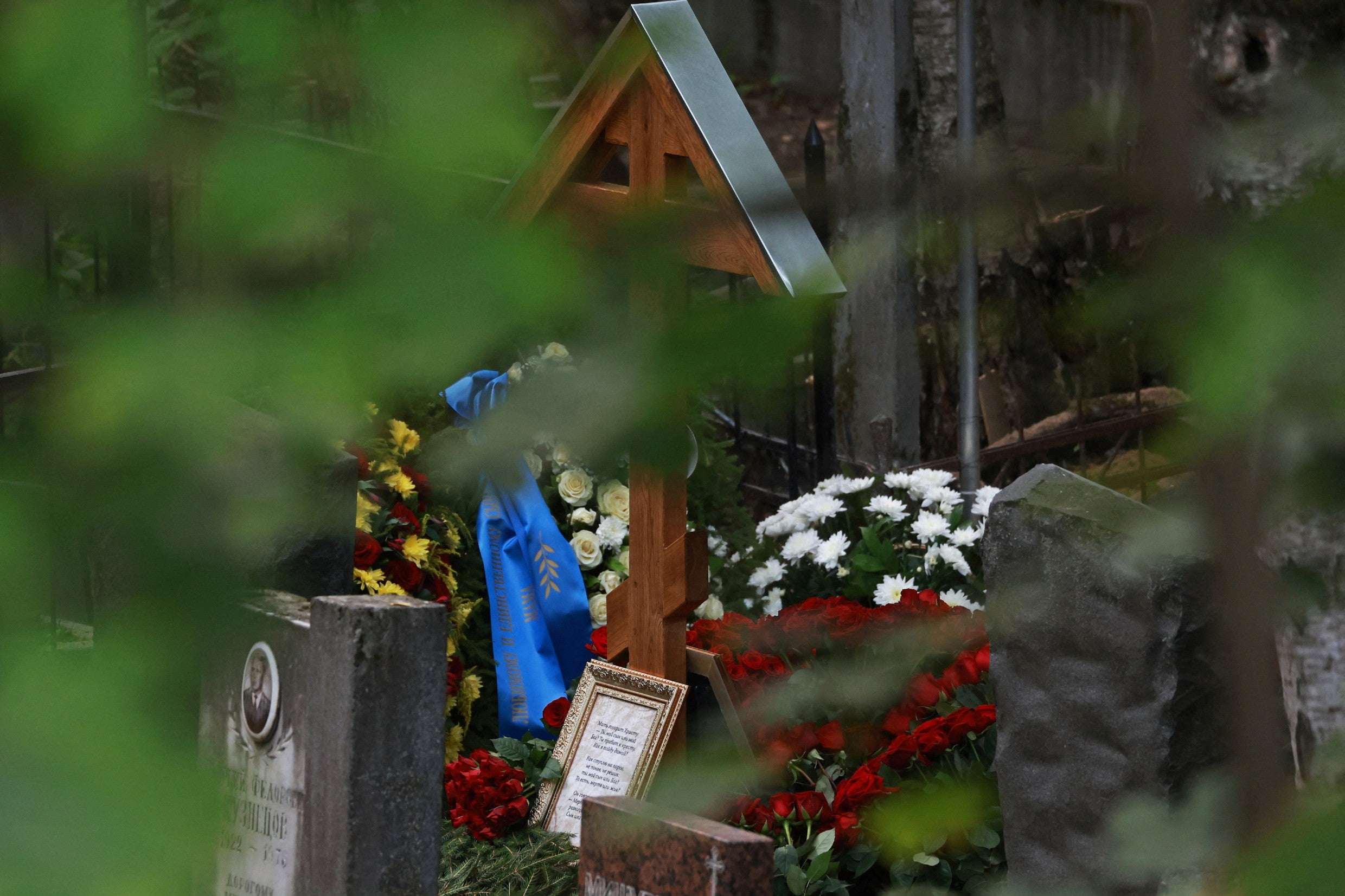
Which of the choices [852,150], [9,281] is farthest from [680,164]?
[852,150]

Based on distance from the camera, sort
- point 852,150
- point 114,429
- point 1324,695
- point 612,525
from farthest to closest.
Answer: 1. point 852,150
2. point 612,525
3. point 1324,695
4. point 114,429

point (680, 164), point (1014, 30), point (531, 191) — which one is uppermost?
point (1014, 30)

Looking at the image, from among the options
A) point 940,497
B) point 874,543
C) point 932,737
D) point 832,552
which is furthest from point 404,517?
point 932,737

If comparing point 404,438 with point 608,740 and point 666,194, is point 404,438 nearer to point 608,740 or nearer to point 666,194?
point 608,740

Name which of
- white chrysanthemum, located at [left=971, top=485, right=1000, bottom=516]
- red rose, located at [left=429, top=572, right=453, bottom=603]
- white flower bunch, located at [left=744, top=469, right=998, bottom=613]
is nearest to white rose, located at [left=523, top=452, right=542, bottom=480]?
red rose, located at [left=429, top=572, right=453, bottom=603]

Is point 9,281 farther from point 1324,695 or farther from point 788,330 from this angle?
point 1324,695

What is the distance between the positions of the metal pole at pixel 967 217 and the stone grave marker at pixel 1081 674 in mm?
419

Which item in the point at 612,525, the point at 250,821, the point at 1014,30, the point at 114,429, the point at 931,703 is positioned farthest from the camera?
the point at 1014,30

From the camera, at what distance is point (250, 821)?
230 cm

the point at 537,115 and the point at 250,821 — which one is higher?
the point at 537,115

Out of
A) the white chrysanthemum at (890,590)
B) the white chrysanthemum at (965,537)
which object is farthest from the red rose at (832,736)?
the white chrysanthemum at (965,537)

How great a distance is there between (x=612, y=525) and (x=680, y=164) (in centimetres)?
155

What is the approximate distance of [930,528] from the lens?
3.75m

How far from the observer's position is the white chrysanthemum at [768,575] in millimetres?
3816
